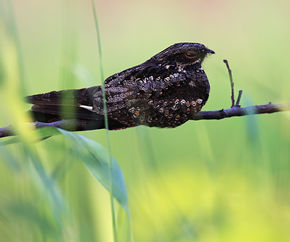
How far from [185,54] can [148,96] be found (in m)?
0.27

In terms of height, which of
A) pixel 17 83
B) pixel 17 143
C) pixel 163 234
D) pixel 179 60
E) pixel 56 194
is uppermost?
pixel 179 60

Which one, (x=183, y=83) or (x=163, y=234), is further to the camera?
(x=183, y=83)

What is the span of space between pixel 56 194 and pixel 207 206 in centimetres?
34

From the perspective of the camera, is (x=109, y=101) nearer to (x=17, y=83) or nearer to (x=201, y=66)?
(x=201, y=66)

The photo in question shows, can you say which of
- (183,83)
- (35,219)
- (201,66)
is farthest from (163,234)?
(201,66)

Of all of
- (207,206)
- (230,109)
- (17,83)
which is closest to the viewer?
(17,83)

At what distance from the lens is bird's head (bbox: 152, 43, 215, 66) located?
157 centimetres

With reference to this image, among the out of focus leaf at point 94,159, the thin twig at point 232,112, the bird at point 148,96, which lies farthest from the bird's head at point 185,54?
the out of focus leaf at point 94,159

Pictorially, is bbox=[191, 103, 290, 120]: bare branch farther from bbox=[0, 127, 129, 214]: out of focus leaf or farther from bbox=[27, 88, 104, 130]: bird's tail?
bbox=[0, 127, 129, 214]: out of focus leaf

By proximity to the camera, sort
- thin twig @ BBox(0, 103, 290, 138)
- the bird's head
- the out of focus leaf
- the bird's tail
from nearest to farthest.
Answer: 1. the out of focus leaf
2. thin twig @ BBox(0, 103, 290, 138)
3. the bird's tail
4. the bird's head

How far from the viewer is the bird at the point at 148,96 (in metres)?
1.22

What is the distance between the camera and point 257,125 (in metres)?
0.98

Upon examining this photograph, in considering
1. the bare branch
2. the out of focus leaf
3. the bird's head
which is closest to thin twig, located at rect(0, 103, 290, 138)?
the bare branch

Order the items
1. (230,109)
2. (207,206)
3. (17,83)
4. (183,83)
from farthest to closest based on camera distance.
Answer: (183,83)
(230,109)
(207,206)
(17,83)
